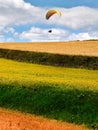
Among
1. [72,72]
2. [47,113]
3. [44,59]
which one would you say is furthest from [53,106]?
[44,59]

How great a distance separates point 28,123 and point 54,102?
5.64m

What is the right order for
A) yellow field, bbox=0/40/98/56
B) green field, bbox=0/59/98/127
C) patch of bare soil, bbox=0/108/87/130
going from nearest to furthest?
patch of bare soil, bbox=0/108/87/130, green field, bbox=0/59/98/127, yellow field, bbox=0/40/98/56

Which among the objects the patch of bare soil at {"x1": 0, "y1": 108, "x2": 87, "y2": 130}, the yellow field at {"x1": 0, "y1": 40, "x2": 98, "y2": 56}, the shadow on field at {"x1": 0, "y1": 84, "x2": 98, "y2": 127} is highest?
the yellow field at {"x1": 0, "y1": 40, "x2": 98, "y2": 56}

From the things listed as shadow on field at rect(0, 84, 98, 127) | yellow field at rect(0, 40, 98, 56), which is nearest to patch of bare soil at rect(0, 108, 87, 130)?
shadow on field at rect(0, 84, 98, 127)

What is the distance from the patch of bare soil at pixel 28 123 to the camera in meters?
24.2

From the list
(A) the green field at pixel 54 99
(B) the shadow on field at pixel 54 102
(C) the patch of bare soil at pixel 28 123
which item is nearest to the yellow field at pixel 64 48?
(A) the green field at pixel 54 99

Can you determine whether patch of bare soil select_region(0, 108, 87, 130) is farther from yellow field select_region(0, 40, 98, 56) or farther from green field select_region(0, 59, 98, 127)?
yellow field select_region(0, 40, 98, 56)

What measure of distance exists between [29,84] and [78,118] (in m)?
8.25

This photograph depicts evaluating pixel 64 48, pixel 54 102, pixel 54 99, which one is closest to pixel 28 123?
pixel 54 102

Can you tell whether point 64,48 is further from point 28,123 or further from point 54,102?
point 28,123

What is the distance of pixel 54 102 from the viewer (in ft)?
102

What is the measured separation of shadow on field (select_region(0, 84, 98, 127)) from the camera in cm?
2891

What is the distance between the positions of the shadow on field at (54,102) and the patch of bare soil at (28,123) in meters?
1.38

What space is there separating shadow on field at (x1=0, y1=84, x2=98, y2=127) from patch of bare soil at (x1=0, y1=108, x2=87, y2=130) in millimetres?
1378
